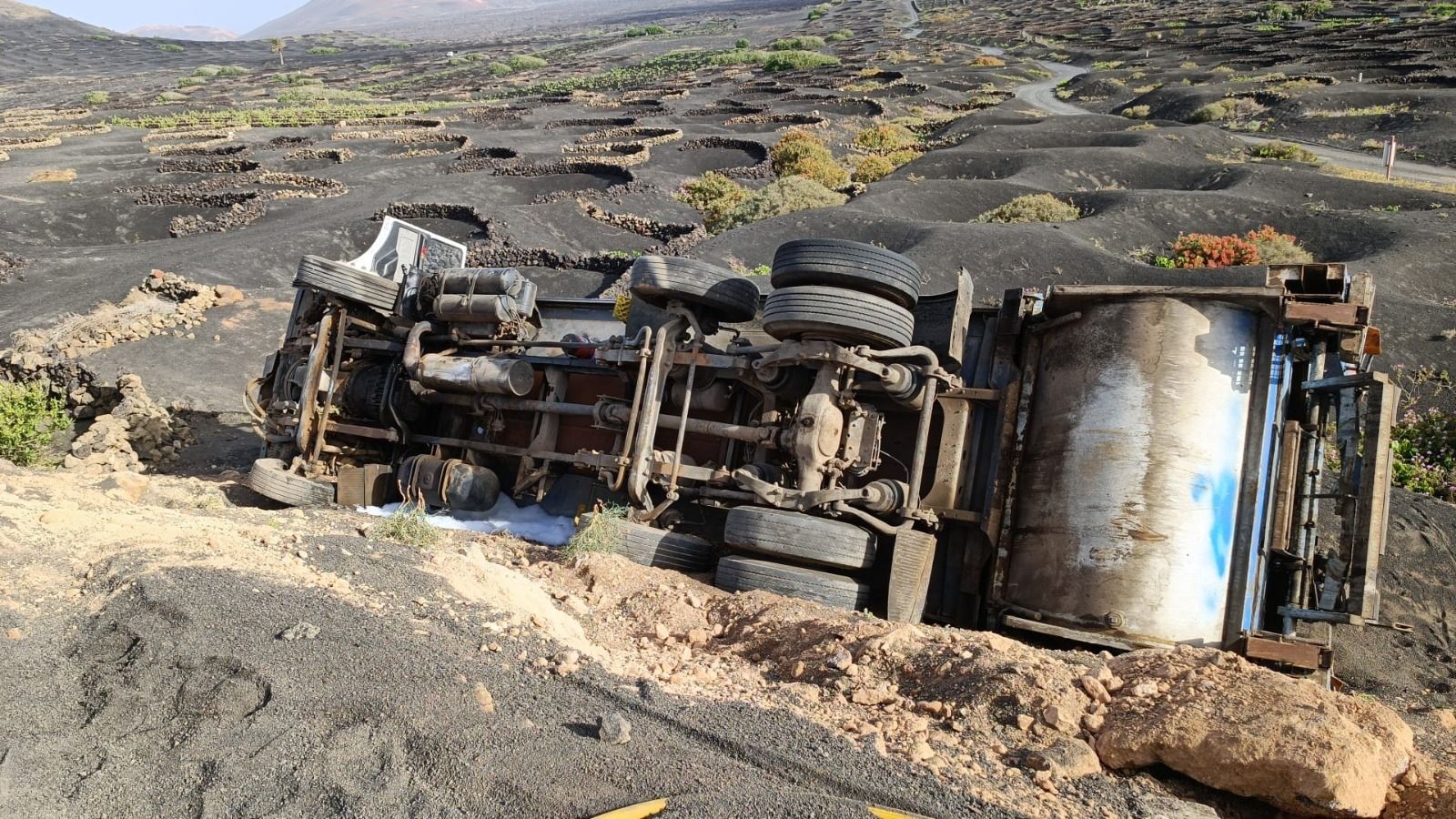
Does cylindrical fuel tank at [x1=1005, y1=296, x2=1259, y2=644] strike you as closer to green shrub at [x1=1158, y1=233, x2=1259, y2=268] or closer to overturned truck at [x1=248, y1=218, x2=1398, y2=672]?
overturned truck at [x1=248, y1=218, x2=1398, y2=672]

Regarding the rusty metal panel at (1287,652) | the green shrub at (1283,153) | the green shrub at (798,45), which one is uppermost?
the green shrub at (798,45)

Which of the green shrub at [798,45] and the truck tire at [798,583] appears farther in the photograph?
the green shrub at [798,45]

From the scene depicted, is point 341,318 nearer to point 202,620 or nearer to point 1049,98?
point 202,620

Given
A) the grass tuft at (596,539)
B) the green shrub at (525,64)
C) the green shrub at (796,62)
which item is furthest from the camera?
the green shrub at (525,64)

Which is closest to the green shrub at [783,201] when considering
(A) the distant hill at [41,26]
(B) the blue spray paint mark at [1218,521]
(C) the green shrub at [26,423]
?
(C) the green shrub at [26,423]

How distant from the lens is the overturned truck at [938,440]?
5430 millimetres

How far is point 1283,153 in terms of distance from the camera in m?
31.2

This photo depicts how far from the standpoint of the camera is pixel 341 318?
912 centimetres

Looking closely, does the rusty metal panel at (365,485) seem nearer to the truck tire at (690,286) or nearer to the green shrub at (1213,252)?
the truck tire at (690,286)

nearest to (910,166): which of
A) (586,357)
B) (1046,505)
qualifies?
(586,357)

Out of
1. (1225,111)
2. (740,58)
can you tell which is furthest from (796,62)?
(1225,111)

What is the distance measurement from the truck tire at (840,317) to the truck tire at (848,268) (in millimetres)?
73

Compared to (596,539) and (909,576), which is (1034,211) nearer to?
(909,576)

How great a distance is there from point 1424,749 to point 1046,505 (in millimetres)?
2277
